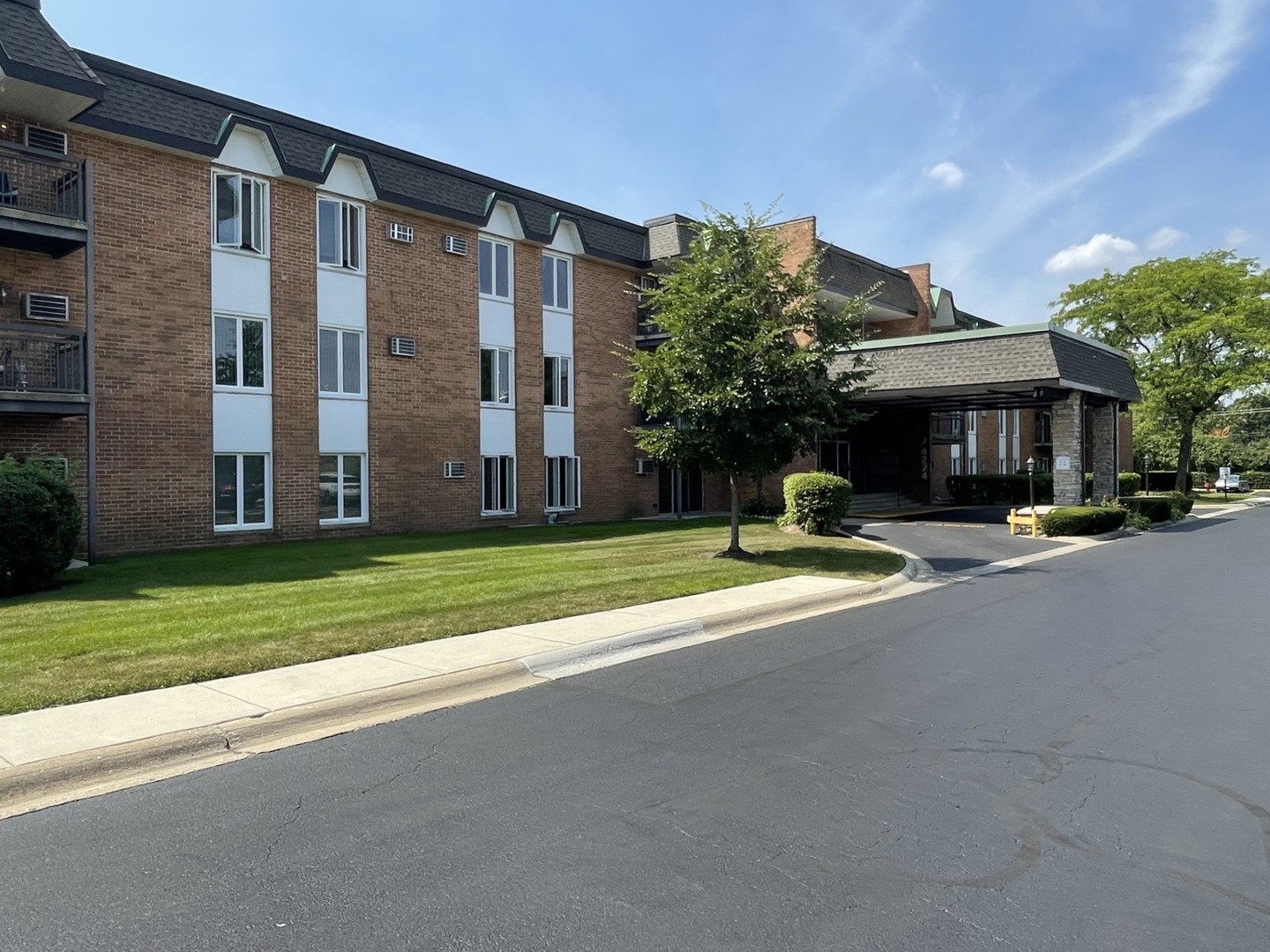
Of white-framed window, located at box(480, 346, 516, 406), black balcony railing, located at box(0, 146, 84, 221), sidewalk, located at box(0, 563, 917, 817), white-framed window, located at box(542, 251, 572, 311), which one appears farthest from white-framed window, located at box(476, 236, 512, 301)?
sidewalk, located at box(0, 563, 917, 817)

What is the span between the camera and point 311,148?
19469mm

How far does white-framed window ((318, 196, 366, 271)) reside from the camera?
19828mm

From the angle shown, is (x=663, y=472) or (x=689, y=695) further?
(x=663, y=472)

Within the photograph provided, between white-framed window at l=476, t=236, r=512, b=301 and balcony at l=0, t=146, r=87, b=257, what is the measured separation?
31.8 feet

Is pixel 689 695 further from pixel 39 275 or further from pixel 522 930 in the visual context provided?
pixel 39 275

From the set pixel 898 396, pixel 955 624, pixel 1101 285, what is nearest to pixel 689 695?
pixel 955 624

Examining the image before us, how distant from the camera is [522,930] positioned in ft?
11.4

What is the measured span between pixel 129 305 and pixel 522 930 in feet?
54.2

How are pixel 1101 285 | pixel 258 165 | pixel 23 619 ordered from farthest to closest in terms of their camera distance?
pixel 1101 285, pixel 258 165, pixel 23 619

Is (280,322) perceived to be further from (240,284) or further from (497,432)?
(497,432)

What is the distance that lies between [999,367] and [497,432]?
42.7 feet

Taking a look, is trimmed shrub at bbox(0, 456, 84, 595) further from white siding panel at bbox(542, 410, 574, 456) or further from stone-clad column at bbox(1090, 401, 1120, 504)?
stone-clad column at bbox(1090, 401, 1120, 504)

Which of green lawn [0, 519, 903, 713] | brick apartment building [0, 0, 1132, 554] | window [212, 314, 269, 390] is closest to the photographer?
green lawn [0, 519, 903, 713]

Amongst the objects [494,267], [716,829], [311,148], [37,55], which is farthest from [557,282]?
[716,829]
